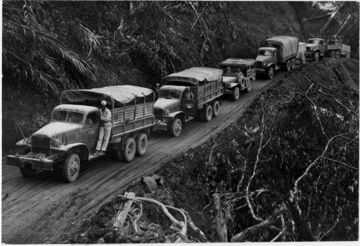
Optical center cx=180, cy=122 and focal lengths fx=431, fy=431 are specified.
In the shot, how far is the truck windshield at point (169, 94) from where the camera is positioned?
1571cm

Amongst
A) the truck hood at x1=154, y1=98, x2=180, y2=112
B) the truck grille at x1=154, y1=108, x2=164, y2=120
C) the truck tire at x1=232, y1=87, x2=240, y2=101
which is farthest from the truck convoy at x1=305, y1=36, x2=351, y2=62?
the truck grille at x1=154, y1=108, x2=164, y2=120

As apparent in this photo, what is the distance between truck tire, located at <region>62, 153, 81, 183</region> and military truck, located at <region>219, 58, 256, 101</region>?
1039 centimetres

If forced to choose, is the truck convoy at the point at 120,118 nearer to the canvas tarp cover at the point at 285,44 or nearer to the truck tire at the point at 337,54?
the canvas tarp cover at the point at 285,44

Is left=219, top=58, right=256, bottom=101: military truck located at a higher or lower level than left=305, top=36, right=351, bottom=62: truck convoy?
lower

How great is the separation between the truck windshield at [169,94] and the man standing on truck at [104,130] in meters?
4.46

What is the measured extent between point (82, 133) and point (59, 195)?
1.89 meters

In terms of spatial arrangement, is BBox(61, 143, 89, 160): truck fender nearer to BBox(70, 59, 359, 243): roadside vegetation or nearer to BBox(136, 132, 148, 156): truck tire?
BBox(70, 59, 359, 243): roadside vegetation

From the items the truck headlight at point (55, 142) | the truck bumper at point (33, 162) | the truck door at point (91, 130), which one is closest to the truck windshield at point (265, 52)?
the truck door at point (91, 130)

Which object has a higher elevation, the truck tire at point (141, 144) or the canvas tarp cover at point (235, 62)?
the canvas tarp cover at point (235, 62)

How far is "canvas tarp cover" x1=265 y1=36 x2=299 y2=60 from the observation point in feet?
78.1

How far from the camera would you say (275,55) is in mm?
23672

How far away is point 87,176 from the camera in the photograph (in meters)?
11.1

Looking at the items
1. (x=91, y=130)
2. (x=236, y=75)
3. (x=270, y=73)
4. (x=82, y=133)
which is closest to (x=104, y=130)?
(x=91, y=130)

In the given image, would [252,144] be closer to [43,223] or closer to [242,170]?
[242,170]
